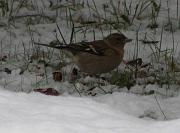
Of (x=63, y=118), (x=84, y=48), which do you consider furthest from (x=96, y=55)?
(x=63, y=118)

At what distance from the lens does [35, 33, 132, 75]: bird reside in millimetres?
6062

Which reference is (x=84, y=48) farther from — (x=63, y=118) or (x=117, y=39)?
(x=63, y=118)

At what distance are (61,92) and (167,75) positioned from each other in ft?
3.13

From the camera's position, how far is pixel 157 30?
727 centimetres

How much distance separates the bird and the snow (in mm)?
2290

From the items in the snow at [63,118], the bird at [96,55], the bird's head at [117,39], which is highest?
the bird's head at [117,39]

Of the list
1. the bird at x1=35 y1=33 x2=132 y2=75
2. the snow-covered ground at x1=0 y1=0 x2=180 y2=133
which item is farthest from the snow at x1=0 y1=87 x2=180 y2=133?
the bird at x1=35 y1=33 x2=132 y2=75

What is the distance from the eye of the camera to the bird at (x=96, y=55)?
6.06m

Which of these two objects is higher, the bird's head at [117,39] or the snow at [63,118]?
the bird's head at [117,39]

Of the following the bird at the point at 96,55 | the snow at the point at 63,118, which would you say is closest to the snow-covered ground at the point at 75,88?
the snow at the point at 63,118

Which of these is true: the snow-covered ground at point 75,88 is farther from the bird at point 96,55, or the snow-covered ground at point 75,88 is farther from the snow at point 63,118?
the bird at point 96,55

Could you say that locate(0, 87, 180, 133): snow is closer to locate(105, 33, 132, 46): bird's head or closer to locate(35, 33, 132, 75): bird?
locate(35, 33, 132, 75): bird

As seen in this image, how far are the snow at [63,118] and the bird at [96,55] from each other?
2290 mm

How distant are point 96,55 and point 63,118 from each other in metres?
3.03
